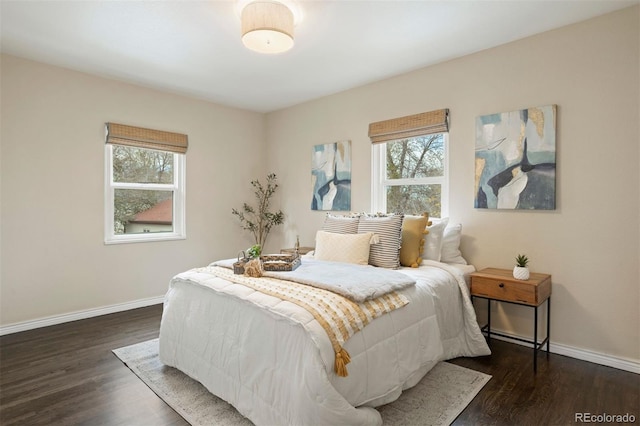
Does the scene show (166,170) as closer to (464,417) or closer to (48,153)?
(48,153)

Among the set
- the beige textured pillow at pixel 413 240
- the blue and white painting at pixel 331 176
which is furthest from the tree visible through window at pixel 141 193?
the beige textured pillow at pixel 413 240

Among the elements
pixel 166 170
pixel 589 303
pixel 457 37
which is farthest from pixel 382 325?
pixel 166 170

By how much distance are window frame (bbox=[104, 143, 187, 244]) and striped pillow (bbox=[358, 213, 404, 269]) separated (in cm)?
255

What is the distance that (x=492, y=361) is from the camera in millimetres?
2580

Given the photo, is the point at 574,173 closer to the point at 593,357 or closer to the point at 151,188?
the point at 593,357

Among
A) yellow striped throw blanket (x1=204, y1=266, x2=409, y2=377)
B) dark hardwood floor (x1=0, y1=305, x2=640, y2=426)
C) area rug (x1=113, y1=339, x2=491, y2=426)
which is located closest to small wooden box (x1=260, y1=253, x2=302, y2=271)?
yellow striped throw blanket (x1=204, y1=266, x2=409, y2=377)

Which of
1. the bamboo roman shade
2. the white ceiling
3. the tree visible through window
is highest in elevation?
the white ceiling

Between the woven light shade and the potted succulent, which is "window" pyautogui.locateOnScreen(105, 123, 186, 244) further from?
the potted succulent

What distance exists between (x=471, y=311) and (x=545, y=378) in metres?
0.59

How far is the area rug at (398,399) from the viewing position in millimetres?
1887

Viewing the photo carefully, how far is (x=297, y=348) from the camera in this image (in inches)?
64.1

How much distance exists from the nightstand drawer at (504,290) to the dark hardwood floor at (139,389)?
48 cm

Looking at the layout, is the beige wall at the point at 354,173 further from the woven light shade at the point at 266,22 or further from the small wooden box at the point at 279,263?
the woven light shade at the point at 266,22

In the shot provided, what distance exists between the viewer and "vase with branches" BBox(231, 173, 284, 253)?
5.05m
